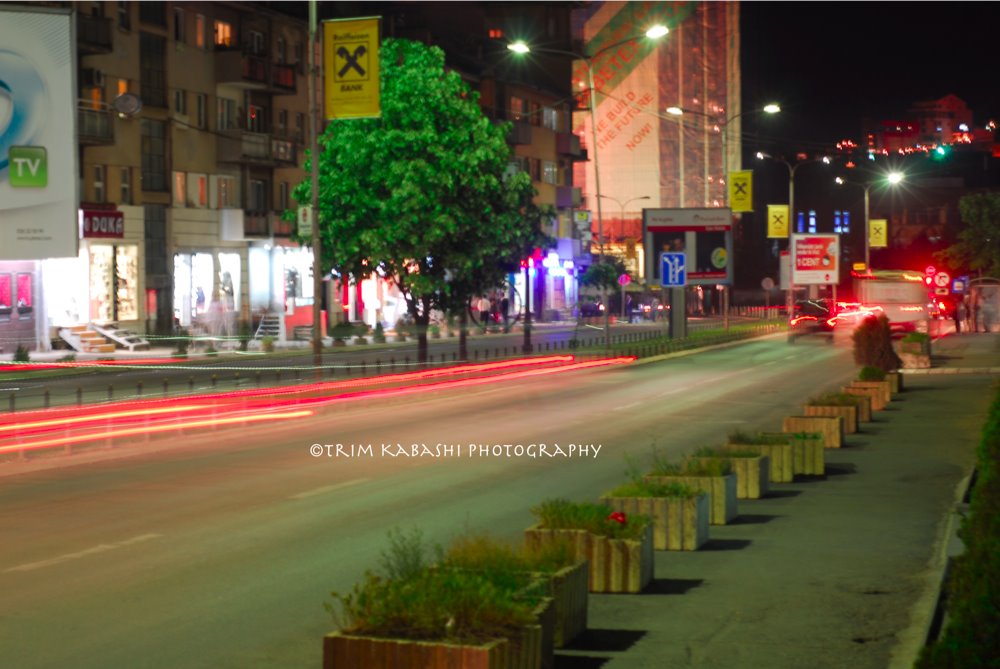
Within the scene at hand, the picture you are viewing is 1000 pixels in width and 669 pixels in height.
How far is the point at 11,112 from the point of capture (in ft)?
131

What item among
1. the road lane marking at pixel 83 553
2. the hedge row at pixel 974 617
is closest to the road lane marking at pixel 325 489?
the road lane marking at pixel 83 553

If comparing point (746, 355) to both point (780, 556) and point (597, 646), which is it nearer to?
point (780, 556)

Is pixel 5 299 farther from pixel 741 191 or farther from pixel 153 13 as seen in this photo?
pixel 741 191

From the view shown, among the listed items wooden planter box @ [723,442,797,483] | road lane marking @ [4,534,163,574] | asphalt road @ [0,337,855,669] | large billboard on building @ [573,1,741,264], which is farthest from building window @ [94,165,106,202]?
large billboard on building @ [573,1,741,264]

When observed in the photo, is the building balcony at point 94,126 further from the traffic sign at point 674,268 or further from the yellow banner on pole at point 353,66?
the yellow banner on pole at point 353,66

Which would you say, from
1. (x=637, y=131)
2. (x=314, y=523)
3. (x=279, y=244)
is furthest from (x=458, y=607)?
(x=637, y=131)

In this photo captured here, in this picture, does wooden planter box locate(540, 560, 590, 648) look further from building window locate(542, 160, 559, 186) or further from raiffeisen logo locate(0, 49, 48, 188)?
building window locate(542, 160, 559, 186)

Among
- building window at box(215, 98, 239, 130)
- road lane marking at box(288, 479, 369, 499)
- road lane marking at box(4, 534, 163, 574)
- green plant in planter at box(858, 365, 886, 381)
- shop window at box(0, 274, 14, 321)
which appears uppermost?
building window at box(215, 98, 239, 130)

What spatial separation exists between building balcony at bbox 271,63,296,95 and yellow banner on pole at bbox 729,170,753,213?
2104cm

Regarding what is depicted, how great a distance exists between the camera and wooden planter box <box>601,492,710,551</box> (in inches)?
464

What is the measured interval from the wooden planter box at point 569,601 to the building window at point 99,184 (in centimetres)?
4963

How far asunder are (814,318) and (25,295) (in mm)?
37415

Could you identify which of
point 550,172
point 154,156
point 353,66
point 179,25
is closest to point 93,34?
point 154,156

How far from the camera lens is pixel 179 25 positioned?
198 ft
